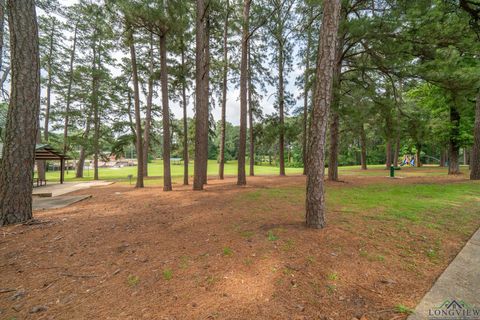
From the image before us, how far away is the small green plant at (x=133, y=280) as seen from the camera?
8.11ft

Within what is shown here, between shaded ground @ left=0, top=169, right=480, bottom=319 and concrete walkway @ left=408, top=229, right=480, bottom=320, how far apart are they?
0.37 feet

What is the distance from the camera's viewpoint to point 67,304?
2176 mm

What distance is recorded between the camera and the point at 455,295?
7.22ft

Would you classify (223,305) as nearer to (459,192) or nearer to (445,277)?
(445,277)

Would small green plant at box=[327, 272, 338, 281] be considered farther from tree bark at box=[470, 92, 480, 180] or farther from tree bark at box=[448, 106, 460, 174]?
tree bark at box=[448, 106, 460, 174]

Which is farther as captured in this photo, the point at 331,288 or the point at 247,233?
the point at 247,233

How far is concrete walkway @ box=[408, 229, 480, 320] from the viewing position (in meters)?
1.95

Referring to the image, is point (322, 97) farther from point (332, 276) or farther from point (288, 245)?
point (332, 276)

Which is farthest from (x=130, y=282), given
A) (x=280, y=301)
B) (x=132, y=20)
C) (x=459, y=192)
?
(x=459, y=192)

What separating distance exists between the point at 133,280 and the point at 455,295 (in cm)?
352

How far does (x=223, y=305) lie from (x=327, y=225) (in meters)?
2.72

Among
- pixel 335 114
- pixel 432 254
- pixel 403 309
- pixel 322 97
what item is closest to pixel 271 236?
pixel 403 309

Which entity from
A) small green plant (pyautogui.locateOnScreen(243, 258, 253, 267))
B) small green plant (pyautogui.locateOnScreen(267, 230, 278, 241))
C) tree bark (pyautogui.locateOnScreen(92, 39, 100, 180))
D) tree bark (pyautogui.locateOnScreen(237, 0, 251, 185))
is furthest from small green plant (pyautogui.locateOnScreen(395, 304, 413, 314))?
tree bark (pyautogui.locateOnScreen(92, 39, 100, 180))

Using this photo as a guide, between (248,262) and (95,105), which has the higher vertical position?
(95,105)
